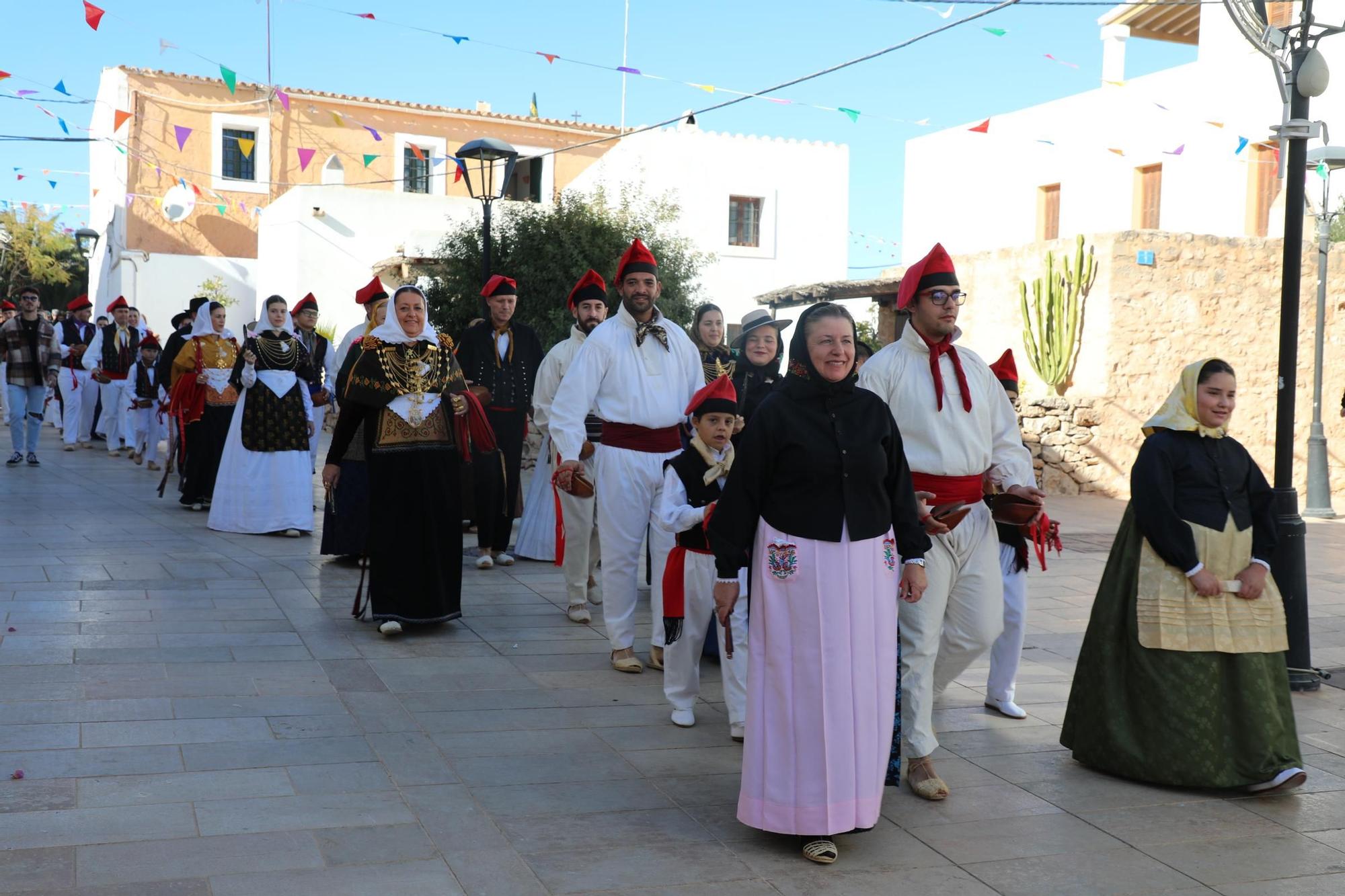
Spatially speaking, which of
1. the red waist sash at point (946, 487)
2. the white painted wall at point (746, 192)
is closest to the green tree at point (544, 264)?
the white painted wall at point (746, 192)

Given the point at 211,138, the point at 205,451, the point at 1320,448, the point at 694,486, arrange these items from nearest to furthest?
1. the point at 694,486
2. the point at 205,451
3. the point at 1320,448
4. the point at 211,138

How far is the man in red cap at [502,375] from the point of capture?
9.05 m

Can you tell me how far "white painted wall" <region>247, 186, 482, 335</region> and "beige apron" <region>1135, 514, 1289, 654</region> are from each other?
2382cm

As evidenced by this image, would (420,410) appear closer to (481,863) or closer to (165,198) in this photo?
(481,863)

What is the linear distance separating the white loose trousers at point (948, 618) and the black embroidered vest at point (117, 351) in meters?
14.3

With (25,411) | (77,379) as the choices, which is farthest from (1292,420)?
(77,379)

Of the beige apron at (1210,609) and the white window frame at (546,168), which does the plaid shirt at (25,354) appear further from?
the white window frame at (546,168)

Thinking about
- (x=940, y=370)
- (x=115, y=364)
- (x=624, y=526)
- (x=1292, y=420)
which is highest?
(x=115, y=364)

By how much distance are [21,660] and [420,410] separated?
216 cm

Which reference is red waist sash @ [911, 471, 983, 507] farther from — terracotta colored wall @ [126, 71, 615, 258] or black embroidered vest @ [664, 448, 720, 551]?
terracotta colored wall @ [126, 71, 615, 258]

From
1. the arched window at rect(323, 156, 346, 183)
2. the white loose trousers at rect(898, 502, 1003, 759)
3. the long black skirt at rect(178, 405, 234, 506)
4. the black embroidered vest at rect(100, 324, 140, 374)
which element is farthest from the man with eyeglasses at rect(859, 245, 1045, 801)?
the arched window at rect(323, 156, 346, 183)

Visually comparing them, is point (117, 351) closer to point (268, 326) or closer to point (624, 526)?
point (268, 326)

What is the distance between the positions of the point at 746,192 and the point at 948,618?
25698mm

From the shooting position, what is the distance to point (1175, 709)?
4586mm
